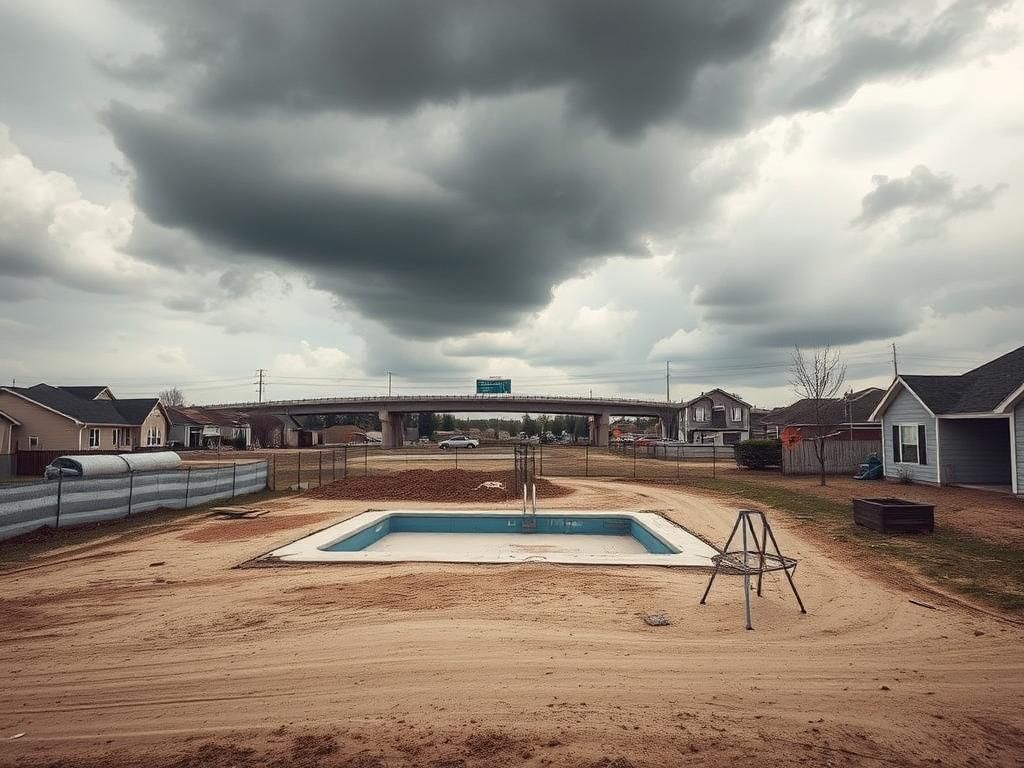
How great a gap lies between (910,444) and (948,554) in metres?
17.1

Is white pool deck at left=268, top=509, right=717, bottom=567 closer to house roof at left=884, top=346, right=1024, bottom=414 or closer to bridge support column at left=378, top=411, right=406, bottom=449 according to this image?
house roof at left=884, top=346, right=1024, bottom=414

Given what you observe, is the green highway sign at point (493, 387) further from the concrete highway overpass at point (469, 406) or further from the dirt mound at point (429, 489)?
the dirt mound at point (429, 489)

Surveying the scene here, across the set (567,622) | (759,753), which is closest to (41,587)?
(567,622)

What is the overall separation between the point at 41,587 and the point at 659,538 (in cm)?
1215

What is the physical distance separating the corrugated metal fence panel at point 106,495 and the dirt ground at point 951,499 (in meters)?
22.1

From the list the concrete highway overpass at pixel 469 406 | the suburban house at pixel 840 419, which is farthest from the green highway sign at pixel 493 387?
the suburban house at pixel 840 419

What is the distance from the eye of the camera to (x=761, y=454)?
116 ft

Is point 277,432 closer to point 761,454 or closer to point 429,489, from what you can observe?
point 429,489

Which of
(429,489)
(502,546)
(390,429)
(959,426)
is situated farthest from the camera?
(390,429)

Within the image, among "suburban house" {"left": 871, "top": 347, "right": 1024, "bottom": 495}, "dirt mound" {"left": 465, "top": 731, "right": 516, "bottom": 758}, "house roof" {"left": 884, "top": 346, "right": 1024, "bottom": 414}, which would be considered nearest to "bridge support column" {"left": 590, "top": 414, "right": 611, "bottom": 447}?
"suburban house" {"left": 871, "top": 347, "right": 1024, "bottom": 495}

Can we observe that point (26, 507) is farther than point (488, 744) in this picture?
Yes

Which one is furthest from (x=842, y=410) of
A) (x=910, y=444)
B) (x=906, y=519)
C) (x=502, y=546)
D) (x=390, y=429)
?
(x=390, y=429)

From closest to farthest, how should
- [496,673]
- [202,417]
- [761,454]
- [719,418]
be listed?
[496,673] → [761,454] → [719,418] → [202,417]

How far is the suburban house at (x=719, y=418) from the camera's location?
71.5 m
